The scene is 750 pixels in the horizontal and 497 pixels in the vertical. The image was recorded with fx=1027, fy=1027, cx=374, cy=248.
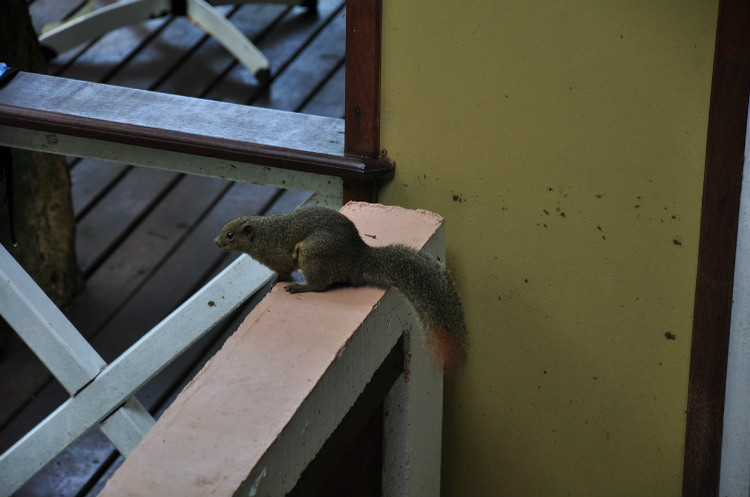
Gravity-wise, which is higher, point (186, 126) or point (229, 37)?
point (186, 126)

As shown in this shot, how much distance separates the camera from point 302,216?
1.67 m

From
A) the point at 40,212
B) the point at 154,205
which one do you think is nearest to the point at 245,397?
the point at 40,212

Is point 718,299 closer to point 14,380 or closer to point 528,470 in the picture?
point 528,470

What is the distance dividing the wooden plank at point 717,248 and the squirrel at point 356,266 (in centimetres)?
51

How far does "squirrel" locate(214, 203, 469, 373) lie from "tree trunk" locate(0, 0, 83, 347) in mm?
1444

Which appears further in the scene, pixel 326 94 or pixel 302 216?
pixel 326 94

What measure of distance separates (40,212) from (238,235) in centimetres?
141

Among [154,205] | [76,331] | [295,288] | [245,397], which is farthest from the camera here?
[154,205]

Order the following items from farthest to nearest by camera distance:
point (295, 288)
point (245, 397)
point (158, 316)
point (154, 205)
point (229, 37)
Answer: point (229, 37) → point (154, 205) → point (158, 316) → point (295, 288) → point (245, 397)

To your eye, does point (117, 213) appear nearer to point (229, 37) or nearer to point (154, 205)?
point (154, 205)

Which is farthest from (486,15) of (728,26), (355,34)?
(728,26)

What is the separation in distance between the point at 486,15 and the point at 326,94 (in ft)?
5.55

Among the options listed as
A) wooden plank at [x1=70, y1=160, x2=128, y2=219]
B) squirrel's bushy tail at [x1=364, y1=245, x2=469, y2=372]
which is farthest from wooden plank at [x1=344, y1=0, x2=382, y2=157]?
wooden plank at [x1=70, y1=160, x2=128, y2=219]

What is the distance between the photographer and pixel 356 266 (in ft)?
5.01
